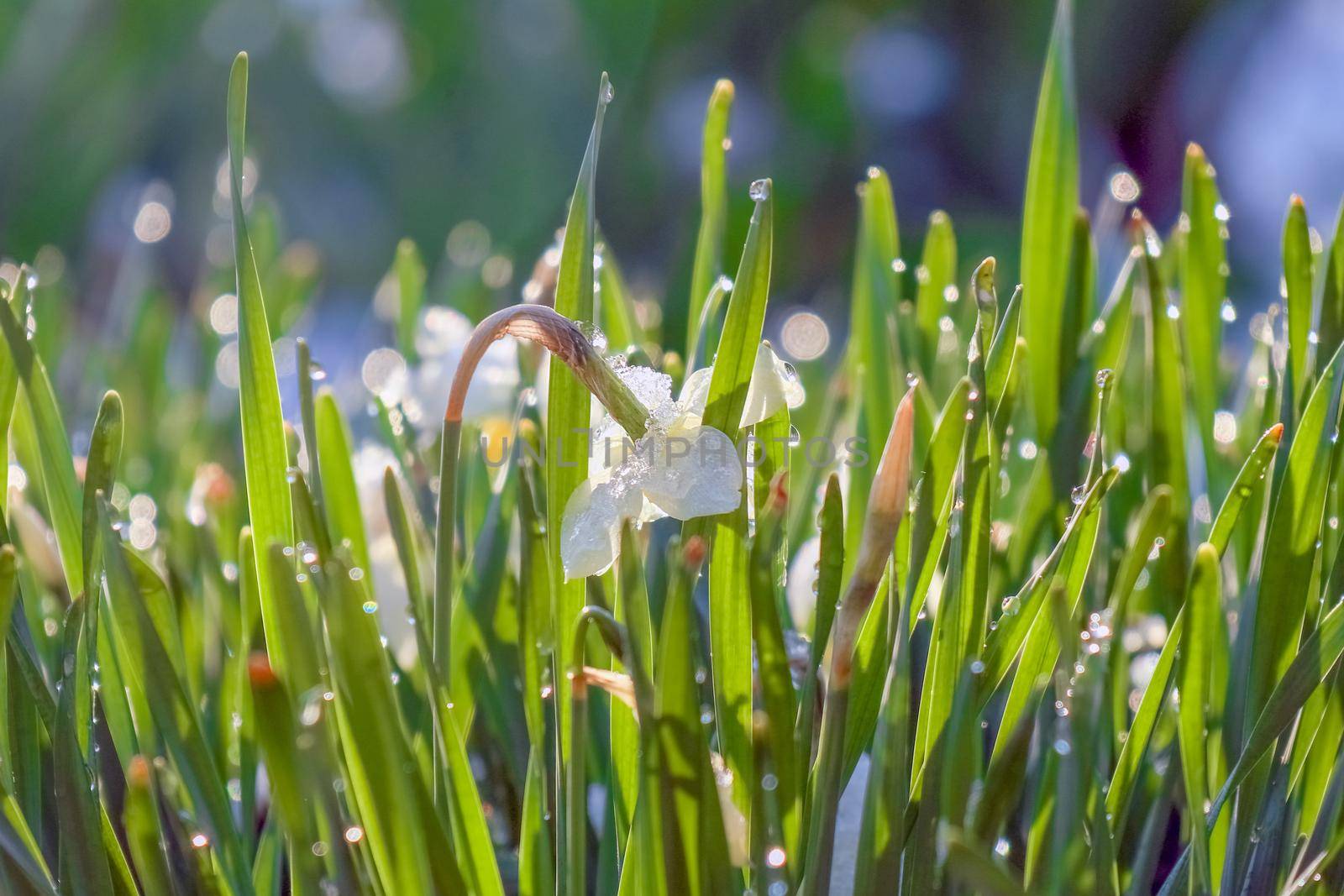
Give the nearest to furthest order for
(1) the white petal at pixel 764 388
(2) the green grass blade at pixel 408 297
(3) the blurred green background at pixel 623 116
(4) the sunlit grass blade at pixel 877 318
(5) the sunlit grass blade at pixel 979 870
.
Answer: (5) the sunlit grass blade at pixel 979 870
(1) the white petal at pixel 764 388
(4) the sunlit grass blade at pixel 877 318
(2) the green grass blade at pixel 408 297
(3) the blurred green background at pixel 623 116

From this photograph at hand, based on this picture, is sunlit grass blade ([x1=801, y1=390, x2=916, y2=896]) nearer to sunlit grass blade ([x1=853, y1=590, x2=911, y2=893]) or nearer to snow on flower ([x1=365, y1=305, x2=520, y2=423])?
sunlit grass blade ([x1=853, y1=590, x2=911, y2=893])

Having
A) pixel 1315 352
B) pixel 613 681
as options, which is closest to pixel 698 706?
pixel 613 681

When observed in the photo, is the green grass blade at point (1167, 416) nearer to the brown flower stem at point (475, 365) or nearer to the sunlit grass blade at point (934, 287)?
the sunlit grass blade at point (934, 287)

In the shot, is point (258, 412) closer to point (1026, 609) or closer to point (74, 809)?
point (74, 809)

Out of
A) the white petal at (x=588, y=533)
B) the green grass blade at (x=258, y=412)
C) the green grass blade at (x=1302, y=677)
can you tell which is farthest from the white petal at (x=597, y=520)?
the green grass blade at (x=1302, y=677)

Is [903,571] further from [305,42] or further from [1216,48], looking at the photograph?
[305,42]

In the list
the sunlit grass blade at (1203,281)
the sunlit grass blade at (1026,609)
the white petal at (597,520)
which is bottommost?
the sunlit grass blade at (1026,609)

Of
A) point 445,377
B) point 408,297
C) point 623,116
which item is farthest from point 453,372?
point 623,116
